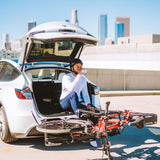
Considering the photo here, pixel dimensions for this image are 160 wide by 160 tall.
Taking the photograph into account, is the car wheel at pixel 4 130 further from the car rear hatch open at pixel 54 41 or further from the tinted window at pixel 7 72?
the car rear hatch open at pixel 54 41

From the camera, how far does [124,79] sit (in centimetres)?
1661

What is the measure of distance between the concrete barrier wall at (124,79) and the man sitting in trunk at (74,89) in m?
10.6

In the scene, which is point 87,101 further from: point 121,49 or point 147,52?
point 121,49

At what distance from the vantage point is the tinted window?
5.49 meters

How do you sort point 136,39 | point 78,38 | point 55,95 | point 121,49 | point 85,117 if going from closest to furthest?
point 85,117 → point 78,38 → point 55,95 → point 121,49 → point 136,39

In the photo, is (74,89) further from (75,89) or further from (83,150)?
(83,150)

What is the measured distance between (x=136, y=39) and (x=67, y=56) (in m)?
140

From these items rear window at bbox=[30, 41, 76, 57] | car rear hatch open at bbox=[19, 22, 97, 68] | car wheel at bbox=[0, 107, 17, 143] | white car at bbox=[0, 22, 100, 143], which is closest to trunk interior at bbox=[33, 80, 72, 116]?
white car at bbox=[0, 22, 100, 143]

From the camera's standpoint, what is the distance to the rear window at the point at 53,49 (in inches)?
221

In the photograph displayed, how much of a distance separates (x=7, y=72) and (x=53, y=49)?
1.09 meters

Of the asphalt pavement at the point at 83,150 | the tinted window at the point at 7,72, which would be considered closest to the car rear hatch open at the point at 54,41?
the tinted window at the point at 7,72

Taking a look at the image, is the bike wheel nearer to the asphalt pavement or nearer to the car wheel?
the asphalt pavement

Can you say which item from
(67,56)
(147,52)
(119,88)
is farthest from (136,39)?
(67,56)

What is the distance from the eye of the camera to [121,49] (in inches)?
3285
